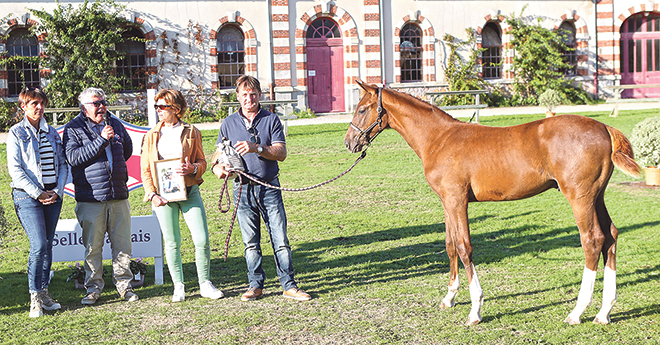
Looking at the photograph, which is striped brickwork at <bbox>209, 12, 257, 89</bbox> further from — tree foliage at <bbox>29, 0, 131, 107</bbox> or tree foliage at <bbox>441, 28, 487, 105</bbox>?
tree foliage at <bbox>441, 28, 487, 105</bbox>

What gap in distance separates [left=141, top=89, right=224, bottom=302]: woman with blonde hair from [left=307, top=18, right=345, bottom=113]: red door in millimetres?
19164

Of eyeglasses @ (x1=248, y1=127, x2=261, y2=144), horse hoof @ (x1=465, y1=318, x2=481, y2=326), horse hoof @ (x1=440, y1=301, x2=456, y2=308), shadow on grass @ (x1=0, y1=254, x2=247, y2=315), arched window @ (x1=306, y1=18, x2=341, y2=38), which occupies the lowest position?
horse hoof @ (x1=465, y1=318, x2=481, y2=326)

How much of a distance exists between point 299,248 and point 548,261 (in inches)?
109

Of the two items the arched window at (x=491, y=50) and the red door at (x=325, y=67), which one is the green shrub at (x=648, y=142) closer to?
the red door at (x=325, y=67)

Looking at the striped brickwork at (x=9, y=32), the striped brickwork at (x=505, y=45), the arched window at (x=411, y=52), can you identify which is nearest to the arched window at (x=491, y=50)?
the striped brickwork at (x=505, y=45)

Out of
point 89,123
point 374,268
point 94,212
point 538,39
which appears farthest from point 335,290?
point 538,39

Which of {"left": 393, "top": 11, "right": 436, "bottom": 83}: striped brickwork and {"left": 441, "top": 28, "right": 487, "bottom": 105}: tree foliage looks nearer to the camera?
{"left": 393, "top": 11, "right": 436, "bottom": 83}: striped brickwork

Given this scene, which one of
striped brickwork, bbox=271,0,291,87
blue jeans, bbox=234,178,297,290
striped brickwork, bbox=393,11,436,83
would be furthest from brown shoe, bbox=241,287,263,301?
striped brickwork, bbox=393,11,436,83

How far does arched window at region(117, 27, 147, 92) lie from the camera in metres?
23.5

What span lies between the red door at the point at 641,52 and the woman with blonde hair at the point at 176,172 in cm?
2616

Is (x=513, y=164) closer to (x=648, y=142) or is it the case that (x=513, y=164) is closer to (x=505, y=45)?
(x=648, y=142)

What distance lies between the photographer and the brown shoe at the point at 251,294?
5.94 meters

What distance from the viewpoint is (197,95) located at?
2386 centimetres

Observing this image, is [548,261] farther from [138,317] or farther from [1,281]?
[1,281]
